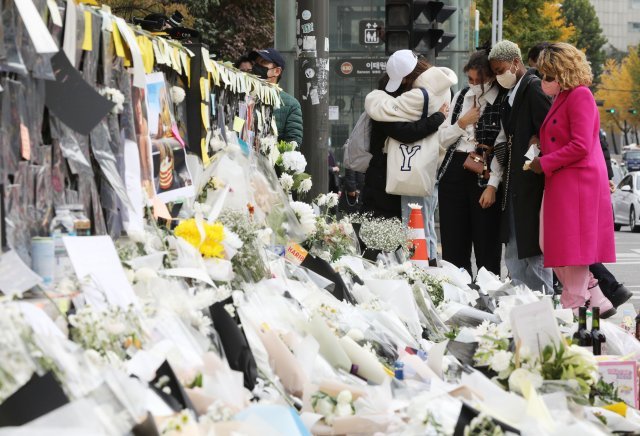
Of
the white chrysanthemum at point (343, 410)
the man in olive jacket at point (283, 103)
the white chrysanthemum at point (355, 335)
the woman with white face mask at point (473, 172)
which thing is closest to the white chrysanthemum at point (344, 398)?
the white chrysanthemum at point (343, 410)

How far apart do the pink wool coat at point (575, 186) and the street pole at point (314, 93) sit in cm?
311

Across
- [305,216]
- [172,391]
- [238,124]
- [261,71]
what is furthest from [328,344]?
[261,71]

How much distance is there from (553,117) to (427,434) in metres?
4.68

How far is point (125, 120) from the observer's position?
481 cm

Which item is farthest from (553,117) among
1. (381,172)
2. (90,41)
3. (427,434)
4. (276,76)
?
(427,434)

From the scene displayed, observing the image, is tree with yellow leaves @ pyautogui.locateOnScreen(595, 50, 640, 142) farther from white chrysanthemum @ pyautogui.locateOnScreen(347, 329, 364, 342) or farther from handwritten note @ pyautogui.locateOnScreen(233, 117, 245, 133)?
white chrysanthemum @ pyautogui.locateOnScreen(347, 329, 364, 342)

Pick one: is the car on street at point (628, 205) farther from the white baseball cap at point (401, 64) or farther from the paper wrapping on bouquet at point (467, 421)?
the paper wrapping on bouquet at point (467, 421)

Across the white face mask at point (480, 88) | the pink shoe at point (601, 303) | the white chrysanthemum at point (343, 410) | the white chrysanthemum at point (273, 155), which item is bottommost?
the pink shoe at point (601, 303)

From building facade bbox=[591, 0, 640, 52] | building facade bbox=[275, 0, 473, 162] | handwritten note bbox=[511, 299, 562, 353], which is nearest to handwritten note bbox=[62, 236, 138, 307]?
handwritten note bbox=[511, 299, 562, 353]

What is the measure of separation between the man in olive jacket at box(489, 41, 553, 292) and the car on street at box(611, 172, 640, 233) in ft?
58.2

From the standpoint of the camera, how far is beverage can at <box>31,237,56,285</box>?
12.6ft

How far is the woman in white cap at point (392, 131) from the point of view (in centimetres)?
889

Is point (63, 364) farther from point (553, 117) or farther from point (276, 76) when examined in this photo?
point (276, 76)

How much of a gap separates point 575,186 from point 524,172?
55cm
